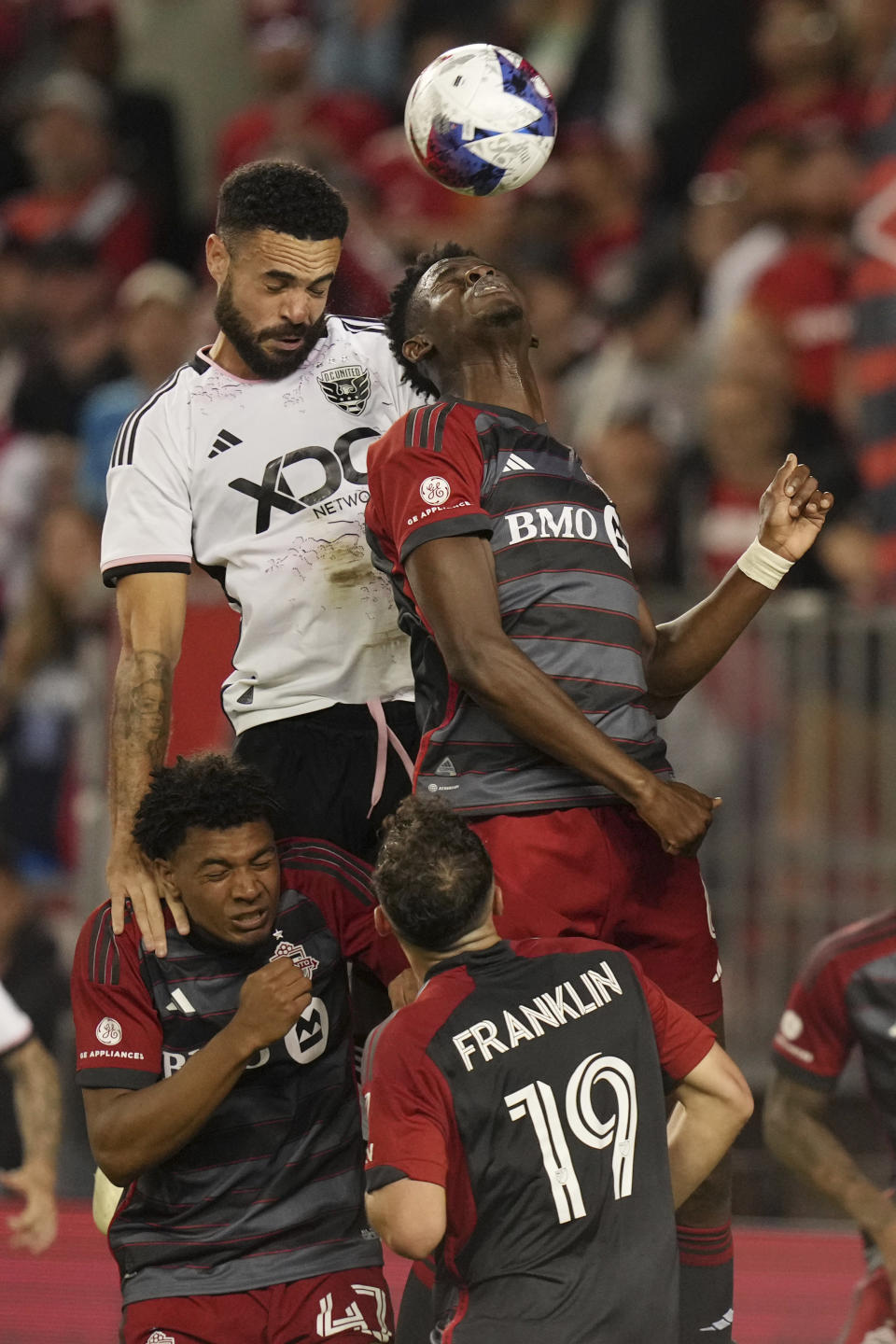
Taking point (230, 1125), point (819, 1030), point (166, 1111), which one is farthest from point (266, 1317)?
point (819, 1030)

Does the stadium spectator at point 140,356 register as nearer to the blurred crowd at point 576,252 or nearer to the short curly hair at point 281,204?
the blurred crowd at point 576,252

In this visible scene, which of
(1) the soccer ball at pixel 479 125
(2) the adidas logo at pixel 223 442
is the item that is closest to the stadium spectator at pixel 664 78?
(1) the soccer ball at pixel 479 125

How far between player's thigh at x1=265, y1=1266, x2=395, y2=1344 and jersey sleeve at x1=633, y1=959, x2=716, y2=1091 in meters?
0.91

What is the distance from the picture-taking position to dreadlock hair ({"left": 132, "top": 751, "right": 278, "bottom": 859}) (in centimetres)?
421

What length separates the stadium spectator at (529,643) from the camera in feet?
12.6

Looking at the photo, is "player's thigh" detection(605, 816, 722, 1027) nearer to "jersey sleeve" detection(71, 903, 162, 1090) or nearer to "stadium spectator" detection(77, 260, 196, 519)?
"jersey sleeve" detection(71, 903, 162, 1090)

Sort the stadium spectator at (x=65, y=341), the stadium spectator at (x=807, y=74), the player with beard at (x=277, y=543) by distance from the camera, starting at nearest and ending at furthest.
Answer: the player with beard at (x=277, y=543)
the stadium spectator at (x=807, y=74)
the stadium spectator at (x=65, y=341)

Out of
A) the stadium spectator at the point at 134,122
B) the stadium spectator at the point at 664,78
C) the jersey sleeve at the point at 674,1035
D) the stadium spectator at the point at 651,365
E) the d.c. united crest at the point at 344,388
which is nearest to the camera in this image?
the jersey sleeve at the point at 674,1035

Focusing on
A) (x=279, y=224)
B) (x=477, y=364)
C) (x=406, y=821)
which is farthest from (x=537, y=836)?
(x=279, y=224)

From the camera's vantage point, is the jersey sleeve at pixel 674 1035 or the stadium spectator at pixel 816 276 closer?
the jersey sleeve at pixel 674 1035

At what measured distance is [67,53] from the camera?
12305mm

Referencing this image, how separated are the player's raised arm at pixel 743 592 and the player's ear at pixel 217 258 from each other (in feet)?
3.95

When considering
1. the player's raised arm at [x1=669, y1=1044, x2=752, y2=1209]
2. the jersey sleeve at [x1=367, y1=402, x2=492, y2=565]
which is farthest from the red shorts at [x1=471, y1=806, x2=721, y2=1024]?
the jersey sleeve at [x1=367, y1=402, x2=492, y2=565]

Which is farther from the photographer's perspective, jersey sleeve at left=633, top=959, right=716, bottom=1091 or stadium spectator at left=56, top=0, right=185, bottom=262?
stadium spectator at left=56, top=0, right=185, bottom=262
